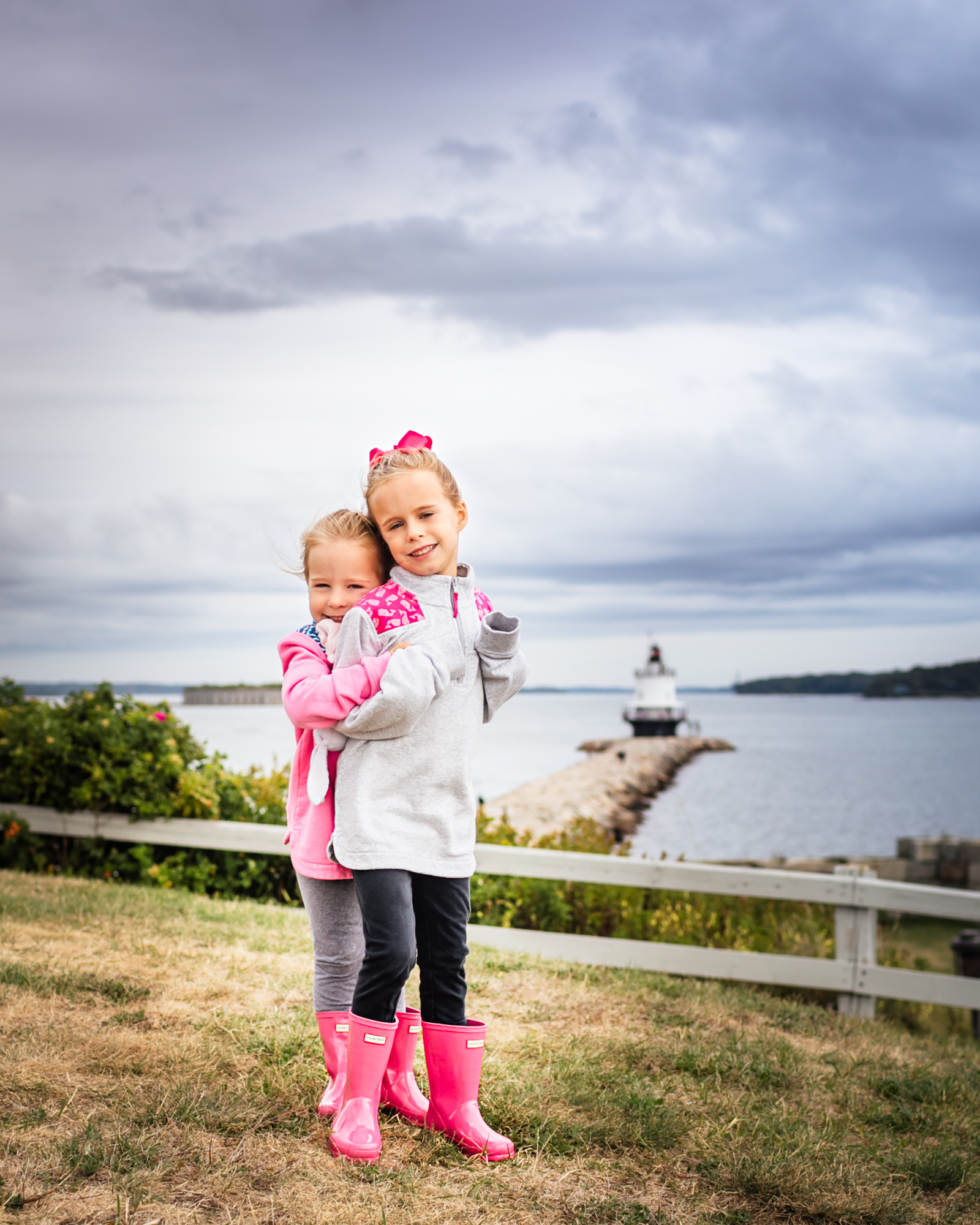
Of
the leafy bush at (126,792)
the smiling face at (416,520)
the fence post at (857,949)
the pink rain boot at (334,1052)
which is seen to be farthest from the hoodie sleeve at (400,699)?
the leafy bush at (126,792)

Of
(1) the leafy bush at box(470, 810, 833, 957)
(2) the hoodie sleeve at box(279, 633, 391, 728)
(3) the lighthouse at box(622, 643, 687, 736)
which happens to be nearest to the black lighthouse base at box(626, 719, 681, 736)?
(3) the lighthouse at box(622, 643, 687, 736)

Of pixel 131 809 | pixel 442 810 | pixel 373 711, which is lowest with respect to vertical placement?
pixel 131 809

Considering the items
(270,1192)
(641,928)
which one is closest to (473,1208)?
(270,1192)

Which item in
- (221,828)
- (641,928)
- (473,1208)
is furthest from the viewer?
(641,928)

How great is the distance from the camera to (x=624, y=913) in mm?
6754

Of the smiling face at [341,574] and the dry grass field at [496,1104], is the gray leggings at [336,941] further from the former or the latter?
the smiling face at [341,574]

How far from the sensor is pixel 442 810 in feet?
8.87

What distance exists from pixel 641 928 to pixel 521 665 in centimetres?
458

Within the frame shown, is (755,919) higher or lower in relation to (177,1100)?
lower

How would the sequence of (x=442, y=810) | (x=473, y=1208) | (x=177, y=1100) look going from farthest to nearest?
(x=177, y=1100) → (x=442, y=810) → (x=473, y=1208)

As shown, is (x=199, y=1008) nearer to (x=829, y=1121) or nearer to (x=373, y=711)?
(x=373, y=711)

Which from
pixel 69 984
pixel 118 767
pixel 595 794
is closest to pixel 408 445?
pixel 69 984

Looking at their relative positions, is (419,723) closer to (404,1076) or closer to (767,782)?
(404,1076)

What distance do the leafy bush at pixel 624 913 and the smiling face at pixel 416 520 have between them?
362 cm
